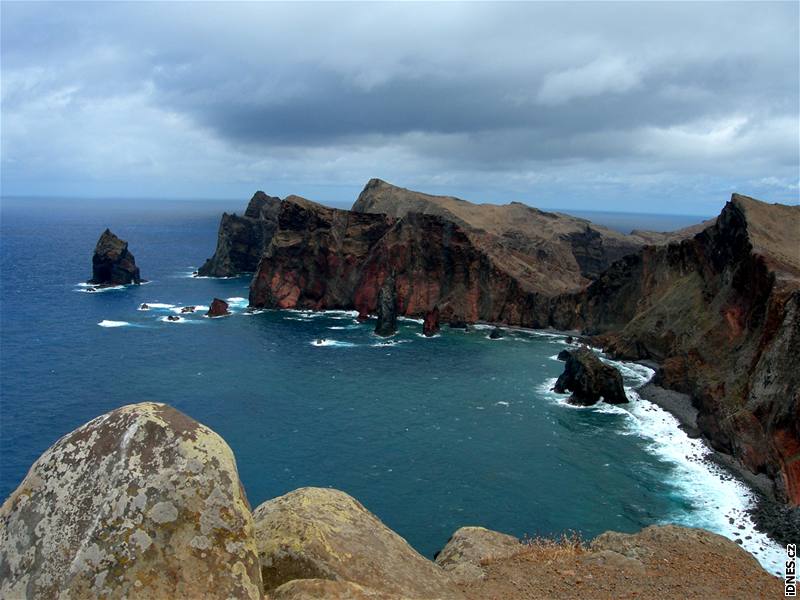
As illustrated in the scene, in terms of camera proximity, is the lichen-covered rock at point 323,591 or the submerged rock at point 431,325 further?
the submerged rock at point 431,325

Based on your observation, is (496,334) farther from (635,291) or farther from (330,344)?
(330,344)

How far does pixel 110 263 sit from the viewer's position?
486 ft

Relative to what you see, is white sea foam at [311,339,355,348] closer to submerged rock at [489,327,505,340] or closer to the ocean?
the ocean

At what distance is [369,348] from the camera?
98125 mm

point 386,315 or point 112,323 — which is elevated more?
point 386,315

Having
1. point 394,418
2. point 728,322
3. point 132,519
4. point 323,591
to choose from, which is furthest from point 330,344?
point 132,519

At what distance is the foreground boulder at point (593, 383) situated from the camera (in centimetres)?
7212

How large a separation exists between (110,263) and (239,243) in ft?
129

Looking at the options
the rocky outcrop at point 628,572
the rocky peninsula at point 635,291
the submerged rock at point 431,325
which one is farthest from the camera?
the submerged rock at point 431,325

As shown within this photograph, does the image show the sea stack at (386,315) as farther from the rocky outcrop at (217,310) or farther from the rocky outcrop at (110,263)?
the rocky outcrop at (110,263)

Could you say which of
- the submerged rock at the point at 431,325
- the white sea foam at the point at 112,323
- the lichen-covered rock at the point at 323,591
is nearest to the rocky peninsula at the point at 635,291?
the submerged rock at the point at 431,325

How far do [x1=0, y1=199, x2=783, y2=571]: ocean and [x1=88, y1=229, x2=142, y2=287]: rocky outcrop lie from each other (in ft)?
104

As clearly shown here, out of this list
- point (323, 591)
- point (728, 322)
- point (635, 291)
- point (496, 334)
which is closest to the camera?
point (323, 591)

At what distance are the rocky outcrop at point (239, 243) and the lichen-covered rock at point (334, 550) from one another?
16278 cm
